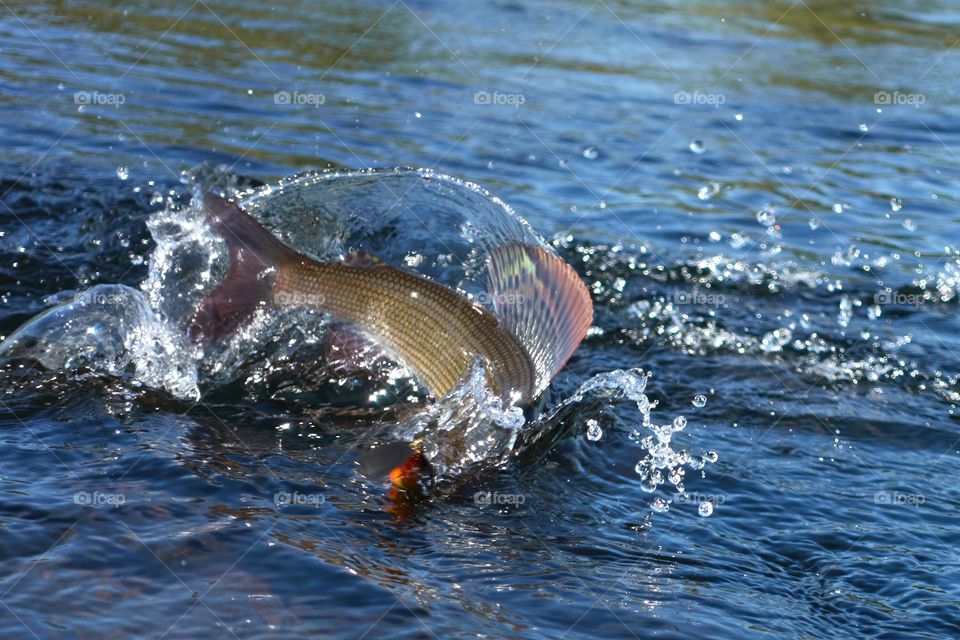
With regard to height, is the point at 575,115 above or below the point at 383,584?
above

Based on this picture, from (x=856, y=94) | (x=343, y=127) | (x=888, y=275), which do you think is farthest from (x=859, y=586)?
(x=856, y=94)

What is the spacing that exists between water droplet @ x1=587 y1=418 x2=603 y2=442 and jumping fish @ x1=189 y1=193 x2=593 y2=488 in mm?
467

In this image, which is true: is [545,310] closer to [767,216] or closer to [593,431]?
[593,431]

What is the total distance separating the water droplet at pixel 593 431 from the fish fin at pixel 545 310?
49cm

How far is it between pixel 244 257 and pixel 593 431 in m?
1.54

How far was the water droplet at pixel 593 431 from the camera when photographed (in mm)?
5090

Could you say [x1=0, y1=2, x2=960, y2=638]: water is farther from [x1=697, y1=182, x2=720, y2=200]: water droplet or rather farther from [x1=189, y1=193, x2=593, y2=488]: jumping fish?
[x1=189, y1=193, x2=593, y2=488]: jumping fish

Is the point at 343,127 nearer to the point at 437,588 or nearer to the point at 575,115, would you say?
the point at 575,115

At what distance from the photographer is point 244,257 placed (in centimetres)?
468

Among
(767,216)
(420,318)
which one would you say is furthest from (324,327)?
(767,216)

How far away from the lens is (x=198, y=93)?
31.2ft

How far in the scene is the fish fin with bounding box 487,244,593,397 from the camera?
15.1 ft

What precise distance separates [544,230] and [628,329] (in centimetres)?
130

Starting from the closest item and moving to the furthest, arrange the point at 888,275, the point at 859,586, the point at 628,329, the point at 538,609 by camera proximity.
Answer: the point at 538,609
the point at 859,586
the point at 628,329
the point at 888,275
